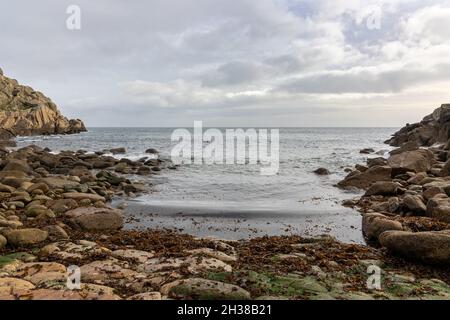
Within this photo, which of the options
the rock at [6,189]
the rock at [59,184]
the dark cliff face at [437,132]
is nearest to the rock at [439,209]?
the rock at [59,184]

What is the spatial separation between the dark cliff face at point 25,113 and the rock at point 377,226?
71.1m

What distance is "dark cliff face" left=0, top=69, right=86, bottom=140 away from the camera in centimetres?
7581

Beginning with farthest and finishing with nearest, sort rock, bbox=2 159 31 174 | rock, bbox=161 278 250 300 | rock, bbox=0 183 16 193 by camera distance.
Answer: rock, bbox=2 159 31 174, rock, bbox=0 183 16 193, rock, bbox=161 278 250 300

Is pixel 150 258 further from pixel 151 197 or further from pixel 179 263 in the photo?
pixel 151 197

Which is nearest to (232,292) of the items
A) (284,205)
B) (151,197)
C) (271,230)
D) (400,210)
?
(271,230)

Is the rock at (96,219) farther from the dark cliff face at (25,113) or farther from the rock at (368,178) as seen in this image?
the dark cliff face at (25,113)

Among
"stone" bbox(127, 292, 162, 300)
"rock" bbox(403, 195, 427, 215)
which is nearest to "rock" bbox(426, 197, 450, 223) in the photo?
"rock" bbox(403, 195, 427, 215)

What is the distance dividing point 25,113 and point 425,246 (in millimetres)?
85103

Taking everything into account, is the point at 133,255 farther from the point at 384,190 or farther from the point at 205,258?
the point at 384,190

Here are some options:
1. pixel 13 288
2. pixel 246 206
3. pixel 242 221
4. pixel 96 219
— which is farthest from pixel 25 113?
pixel 13 288

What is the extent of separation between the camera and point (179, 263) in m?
7.25

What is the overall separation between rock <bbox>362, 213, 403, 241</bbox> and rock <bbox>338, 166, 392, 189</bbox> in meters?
9.60

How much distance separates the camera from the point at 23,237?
27.3ft

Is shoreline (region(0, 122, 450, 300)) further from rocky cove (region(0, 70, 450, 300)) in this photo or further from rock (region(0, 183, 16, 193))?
rock (region(0, 183, 16, 193))
